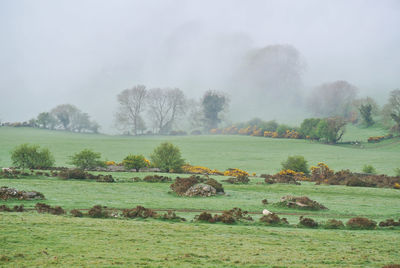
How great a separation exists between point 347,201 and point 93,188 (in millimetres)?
18389

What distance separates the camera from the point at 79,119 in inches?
4702

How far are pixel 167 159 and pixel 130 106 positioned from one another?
69.6 meters

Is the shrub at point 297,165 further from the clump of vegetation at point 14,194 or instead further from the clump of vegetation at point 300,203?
the clump of vegetation at point 14,194

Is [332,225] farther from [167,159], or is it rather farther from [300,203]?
[167,159]

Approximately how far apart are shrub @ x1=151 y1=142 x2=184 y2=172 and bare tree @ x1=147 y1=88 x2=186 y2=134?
72915 millimetres

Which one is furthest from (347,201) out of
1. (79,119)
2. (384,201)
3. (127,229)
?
(79,119)

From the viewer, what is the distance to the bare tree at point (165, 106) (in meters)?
118

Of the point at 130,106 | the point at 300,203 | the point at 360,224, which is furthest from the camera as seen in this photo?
the point at 130,106

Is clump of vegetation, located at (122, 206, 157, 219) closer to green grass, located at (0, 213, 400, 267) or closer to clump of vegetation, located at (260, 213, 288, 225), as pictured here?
green grass, located at (0, 213, 400, 267)

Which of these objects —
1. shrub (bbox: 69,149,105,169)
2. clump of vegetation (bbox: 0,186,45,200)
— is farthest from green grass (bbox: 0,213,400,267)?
shrub (bbox: 69,149,105,169)

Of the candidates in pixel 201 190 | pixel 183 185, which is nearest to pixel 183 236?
pixel 201 190

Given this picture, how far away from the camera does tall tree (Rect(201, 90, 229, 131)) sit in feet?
422

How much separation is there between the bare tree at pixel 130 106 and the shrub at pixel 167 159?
6736 centimetres

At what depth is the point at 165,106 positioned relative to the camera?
119m
